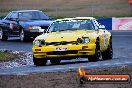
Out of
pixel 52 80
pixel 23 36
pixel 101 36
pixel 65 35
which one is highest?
pixel 65 35

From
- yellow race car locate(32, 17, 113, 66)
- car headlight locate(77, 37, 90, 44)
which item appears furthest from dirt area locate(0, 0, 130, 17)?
car headlight locate(77, 37, 90, 44)

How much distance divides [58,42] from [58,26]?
60.7 inches

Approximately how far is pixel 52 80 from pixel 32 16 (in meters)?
16.7

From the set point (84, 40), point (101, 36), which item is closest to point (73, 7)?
point (101, 36)

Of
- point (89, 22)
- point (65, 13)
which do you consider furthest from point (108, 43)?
point (65, 13)

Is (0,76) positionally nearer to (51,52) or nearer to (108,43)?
(51,52)

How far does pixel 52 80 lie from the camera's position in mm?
11453

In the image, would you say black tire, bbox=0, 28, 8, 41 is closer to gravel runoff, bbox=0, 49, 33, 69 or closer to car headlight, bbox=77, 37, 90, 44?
gravel runoff, bbox=0, 49, 33, 69

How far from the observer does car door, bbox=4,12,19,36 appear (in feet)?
92.5

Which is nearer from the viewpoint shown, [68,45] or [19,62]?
[68,45]

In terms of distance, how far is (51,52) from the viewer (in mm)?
15961

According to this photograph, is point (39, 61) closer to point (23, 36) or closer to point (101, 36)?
point (101, 36)

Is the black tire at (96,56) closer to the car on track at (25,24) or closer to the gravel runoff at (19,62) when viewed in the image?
the gravel runoff at (19,62)

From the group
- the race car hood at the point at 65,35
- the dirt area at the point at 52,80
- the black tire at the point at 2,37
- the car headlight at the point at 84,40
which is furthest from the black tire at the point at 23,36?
the dirt area at the point at 52,80
